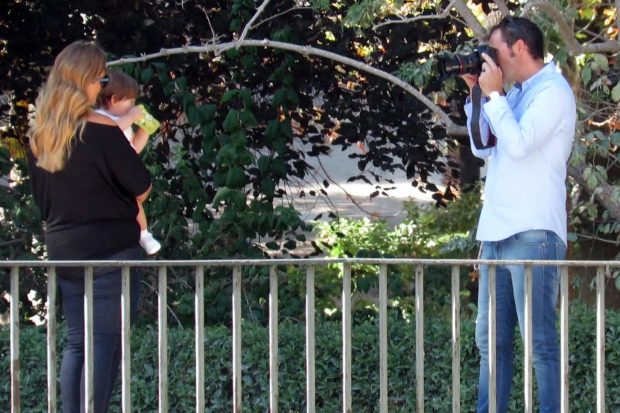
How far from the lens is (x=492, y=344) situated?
4.09 m

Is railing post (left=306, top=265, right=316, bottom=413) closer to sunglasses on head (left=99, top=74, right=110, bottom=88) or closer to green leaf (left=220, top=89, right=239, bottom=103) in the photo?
sunglasses on head (left=99, top=74, right=110, bottom=88)

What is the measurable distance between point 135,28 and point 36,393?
240 centimetres

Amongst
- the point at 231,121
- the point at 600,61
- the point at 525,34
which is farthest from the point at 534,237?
the point at 231,121

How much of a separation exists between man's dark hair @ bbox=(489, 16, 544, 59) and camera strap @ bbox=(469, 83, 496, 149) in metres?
0.23

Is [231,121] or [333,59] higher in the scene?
[333,59]

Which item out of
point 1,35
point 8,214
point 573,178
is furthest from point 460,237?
point 1,35

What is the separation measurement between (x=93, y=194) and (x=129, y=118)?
452mm

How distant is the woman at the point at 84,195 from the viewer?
13.3 ft

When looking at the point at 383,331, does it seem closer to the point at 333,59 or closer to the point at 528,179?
the point at 528,179

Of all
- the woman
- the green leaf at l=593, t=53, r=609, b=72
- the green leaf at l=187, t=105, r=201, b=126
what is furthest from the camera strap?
the green leaf at l=187, t=105, r=201, b=126

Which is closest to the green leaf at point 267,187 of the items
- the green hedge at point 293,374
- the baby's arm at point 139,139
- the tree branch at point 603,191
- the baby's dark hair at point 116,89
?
the green hedge at point 293,374

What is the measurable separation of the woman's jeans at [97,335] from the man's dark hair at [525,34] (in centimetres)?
164

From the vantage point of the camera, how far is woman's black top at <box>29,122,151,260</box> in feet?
13.3

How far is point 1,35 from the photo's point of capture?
6539 millimetres
